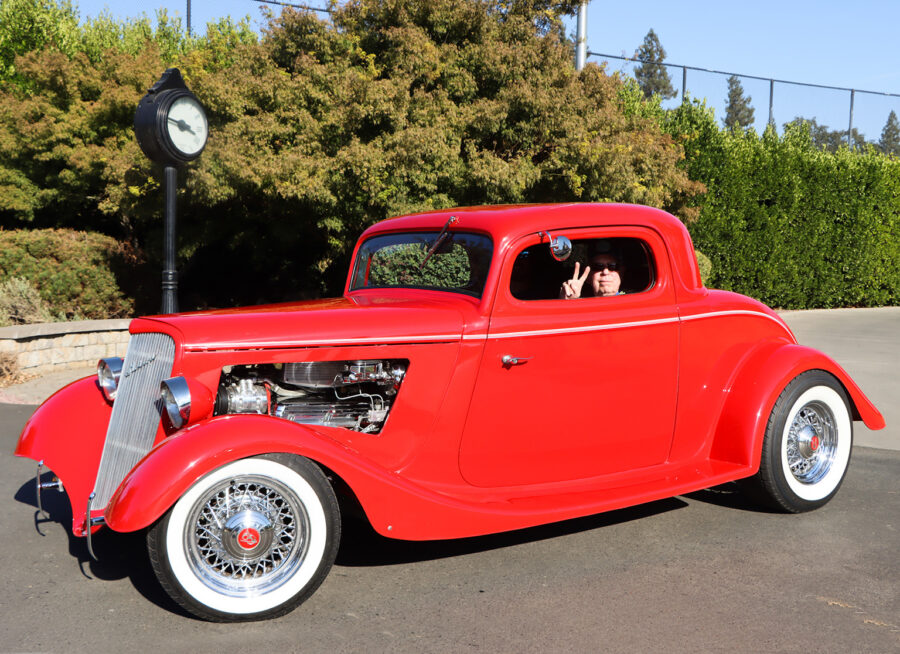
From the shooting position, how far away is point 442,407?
3854mm

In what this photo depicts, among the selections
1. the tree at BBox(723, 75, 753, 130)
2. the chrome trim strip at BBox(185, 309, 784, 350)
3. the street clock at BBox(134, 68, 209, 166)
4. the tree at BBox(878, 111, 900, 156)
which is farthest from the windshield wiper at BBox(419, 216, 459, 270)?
the tree at BBox(878, 111, 900, 156)

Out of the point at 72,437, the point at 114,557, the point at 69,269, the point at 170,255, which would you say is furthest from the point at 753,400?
the point at 69,269

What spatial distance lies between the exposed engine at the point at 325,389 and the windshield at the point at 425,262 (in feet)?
1.94

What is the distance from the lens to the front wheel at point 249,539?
10.7 feet

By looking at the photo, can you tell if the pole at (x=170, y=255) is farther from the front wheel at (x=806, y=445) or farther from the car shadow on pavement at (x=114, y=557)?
the front wheel at (x=806, y=445)

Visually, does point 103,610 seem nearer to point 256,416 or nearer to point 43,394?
point 256,416

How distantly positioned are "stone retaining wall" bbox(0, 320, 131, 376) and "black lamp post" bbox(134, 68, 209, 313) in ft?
9.73

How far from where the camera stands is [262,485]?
3432 mm

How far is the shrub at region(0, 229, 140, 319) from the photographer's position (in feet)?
35.0

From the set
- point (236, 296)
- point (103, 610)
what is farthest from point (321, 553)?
point (236, 296)

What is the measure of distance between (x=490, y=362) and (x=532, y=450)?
0.52 m

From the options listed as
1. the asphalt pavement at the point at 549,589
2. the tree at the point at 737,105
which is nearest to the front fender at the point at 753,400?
the asphalt pavement at the point at 549,589

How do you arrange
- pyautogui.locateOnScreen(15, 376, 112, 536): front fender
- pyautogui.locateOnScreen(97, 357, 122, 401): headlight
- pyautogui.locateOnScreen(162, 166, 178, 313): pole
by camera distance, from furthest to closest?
pyautogui.locateOnScreen(162, 166, 178, 313): pole < pyautogui.locateOnScreen(97, 357, 122, 401): headlight < pyautogui.locateOnScreen(15, 376, 112, 536): front fender

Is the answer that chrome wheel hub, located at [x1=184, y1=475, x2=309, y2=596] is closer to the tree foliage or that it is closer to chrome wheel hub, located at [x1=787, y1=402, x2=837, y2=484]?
chrome wheel hub, located at [x1=787, y1=402, x2=837, y2=484]
